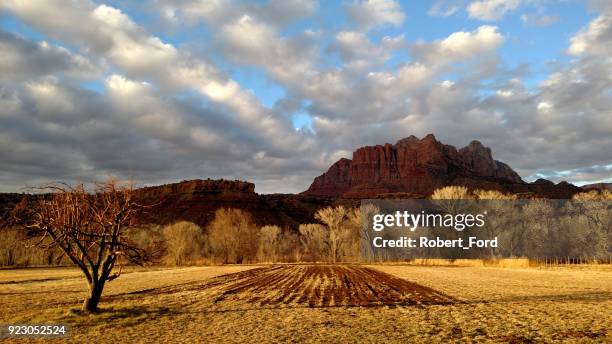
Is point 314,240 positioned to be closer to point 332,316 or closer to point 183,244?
point 183,244

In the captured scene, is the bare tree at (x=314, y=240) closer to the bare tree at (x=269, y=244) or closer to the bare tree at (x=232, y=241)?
the bare tree at (x=269, y=244)

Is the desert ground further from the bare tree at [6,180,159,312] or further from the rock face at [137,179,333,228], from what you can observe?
the rock face at [137,179,333,228]

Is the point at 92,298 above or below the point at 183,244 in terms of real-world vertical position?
above

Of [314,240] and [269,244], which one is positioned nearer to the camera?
[269,244]

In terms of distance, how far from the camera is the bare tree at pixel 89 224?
64.7ft

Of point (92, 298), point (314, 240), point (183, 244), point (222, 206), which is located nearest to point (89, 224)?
point (92, 298)

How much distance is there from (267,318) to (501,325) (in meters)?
10.2

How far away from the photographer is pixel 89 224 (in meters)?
21.0

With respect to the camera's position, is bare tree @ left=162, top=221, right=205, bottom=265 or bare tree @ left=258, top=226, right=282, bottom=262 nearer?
bare tree @ left=162, top=221, right=205, bottom=265

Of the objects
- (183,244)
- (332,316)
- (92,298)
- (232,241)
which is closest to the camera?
(332,316)

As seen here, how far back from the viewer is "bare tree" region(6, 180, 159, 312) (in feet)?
64.7

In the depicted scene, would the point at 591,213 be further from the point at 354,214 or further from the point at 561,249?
the point at 354,214

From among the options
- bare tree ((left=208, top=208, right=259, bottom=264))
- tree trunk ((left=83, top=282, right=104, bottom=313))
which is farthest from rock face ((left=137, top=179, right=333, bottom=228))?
tree trunk ((left=83, top=282, right=104, bottom=313))

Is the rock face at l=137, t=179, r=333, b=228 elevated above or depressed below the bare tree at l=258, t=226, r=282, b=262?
above
